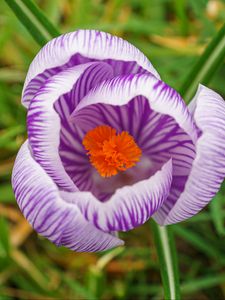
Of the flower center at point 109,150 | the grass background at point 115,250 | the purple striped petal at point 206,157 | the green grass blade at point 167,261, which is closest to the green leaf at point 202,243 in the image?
the grass background at point 115,250

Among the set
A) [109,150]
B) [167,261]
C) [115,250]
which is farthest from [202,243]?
[109,150]

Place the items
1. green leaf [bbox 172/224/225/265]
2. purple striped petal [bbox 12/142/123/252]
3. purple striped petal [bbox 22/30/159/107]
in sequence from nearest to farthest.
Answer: purple striped petal [bbox 12/142/123/252]
purple striped petal [bbox 22/30/159/107]
green leaf [bbox 172/224/225/265]

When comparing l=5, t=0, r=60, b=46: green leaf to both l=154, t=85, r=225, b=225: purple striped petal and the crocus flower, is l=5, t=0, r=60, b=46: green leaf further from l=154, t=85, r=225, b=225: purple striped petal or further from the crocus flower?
l=154, t=85, r=225, b=225: purple striped petal

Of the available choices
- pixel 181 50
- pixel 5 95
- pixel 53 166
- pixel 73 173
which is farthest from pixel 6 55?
pixel 53 166

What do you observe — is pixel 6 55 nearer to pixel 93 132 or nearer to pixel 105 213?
Answer: pixel 93 132

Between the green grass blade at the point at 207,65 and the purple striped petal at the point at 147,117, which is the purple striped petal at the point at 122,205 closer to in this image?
the purple striped petal at the point at 147,117

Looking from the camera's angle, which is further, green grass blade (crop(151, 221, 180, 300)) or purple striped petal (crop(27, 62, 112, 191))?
green grass blade (crop(151, 221, 180, 300))

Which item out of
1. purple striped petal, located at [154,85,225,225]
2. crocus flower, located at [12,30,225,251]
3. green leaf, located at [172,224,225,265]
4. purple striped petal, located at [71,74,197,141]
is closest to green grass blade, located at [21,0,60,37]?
crocus flower, located at [12,30,225,251]
